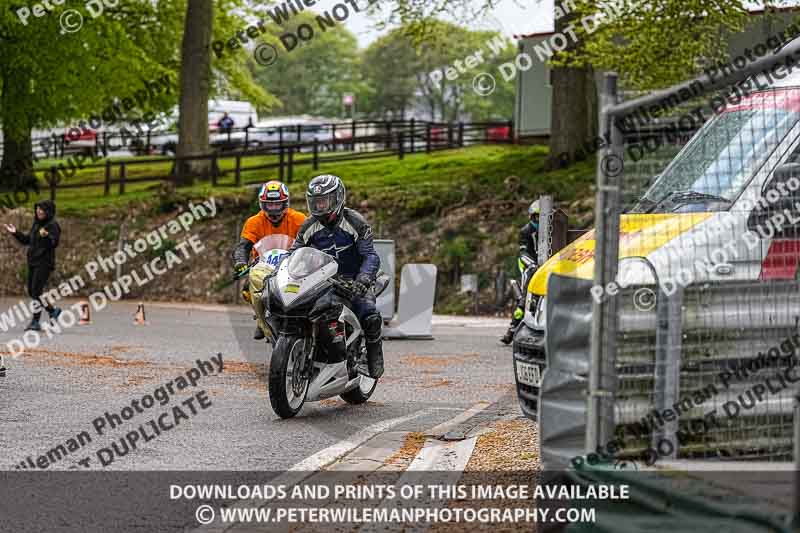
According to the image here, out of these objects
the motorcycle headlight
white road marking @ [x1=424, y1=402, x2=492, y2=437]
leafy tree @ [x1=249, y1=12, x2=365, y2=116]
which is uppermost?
leafy tree @ [x1=249, y1=12, x2=365, y2=116]

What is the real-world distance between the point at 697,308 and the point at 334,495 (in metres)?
2.39

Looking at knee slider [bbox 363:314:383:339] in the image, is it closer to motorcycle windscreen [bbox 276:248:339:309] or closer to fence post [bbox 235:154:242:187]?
motorcycle windscreen [bbox 276:248:339:309]

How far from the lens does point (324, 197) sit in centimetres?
1058

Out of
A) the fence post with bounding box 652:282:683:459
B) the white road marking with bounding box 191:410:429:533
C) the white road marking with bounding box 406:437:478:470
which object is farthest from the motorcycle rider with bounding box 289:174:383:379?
the fence post with bounding box 652:282:683:459

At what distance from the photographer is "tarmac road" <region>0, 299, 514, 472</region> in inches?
337

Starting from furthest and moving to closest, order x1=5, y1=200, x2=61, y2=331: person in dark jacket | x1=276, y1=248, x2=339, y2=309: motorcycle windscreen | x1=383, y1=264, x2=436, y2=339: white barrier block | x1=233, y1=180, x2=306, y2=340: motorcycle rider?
x1=383, y1=264, x2=436, y2=339: white barrier block, x1=5, y1=200, x2=61, y2=331: person in dark jacket, x1=233, y1=180, x2=306, y2=340: motorcycle rider, x1=276, y1=248, x2=339, y2=309: motorcycle windscreen

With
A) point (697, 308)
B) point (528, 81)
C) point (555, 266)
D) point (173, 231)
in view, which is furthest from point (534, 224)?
point (528, 81)

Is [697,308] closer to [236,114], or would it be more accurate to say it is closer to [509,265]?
[509,265]

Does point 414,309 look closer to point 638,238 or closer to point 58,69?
point 638,238

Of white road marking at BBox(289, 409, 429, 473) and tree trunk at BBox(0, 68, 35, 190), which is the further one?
tree trunk at BBox(0, 68, 35, 190)

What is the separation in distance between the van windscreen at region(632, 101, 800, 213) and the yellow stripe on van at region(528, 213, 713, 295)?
0.16 metres

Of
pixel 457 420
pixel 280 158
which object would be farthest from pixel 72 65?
pixel 457 420

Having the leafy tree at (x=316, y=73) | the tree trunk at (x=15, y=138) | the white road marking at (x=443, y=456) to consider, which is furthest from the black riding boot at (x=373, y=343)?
the leafy tree at (x=316, y=73)

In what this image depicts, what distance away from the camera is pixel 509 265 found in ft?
85.5
